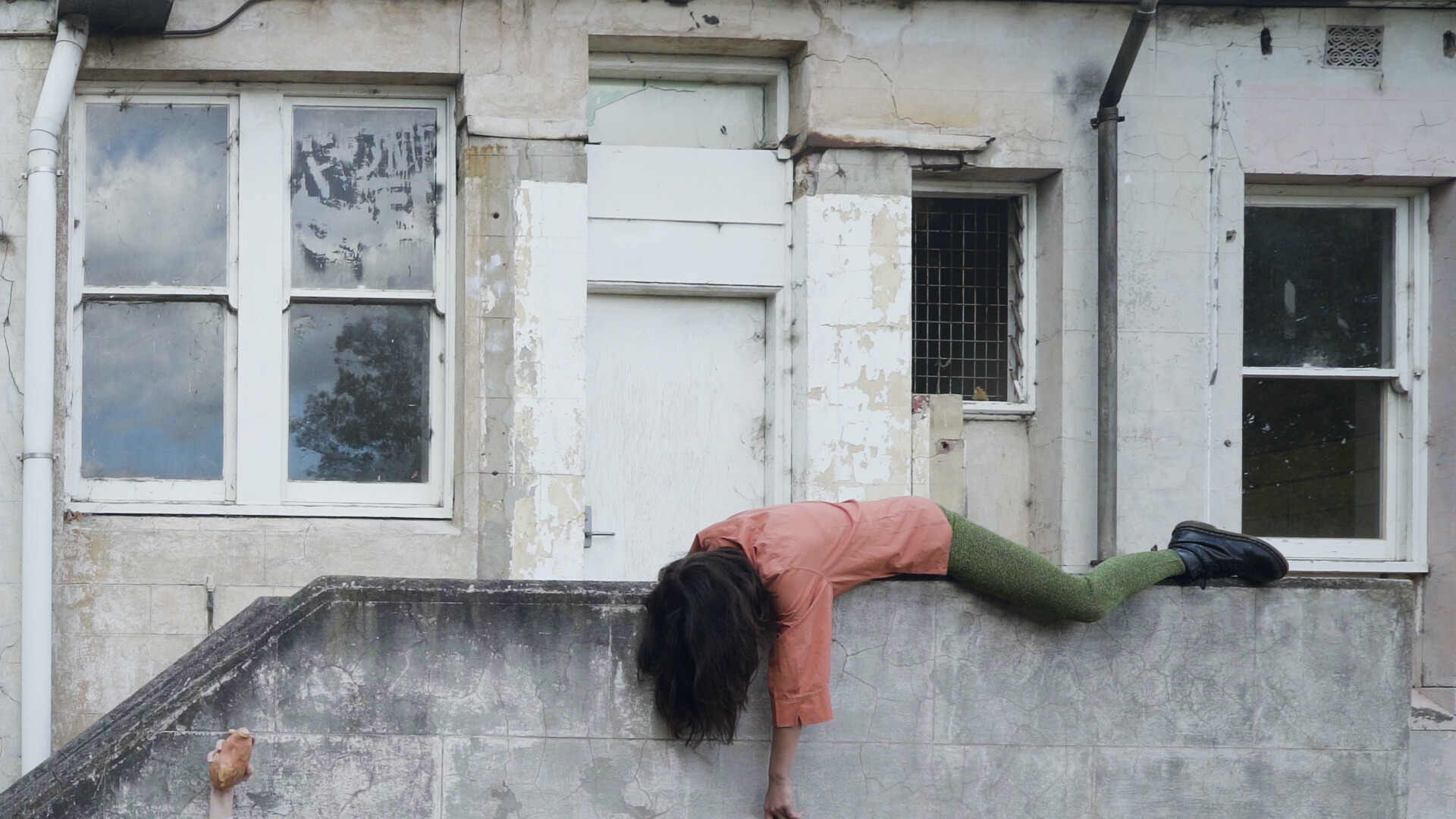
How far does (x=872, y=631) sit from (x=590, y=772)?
3.56ft

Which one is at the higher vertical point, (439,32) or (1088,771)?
(439,32)

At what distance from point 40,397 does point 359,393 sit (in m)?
1.44

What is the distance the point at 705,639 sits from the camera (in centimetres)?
459

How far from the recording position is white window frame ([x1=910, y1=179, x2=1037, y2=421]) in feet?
24.8

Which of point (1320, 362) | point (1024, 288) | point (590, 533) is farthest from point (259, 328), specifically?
point (1320, 362)

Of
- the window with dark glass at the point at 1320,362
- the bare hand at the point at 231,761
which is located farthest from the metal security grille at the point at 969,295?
the bare hand at the point at 231,761

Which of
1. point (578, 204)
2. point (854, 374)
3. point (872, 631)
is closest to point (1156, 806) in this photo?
point (872, 631)

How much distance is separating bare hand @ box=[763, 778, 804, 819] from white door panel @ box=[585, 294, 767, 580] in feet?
8.17

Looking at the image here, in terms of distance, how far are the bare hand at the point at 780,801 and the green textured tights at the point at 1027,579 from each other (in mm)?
931

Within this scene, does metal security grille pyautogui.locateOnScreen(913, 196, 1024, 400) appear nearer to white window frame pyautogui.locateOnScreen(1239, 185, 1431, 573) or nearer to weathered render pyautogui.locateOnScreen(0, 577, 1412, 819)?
white window frame pyautogui.locateOnScreen(1239, 185, 1431, 573)

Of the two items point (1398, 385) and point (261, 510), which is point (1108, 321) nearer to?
point (1398, 385)

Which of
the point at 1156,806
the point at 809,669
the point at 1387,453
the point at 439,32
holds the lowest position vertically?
the point at 1156,806

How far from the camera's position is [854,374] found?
7.13 m

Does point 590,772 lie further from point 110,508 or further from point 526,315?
point 110,508
